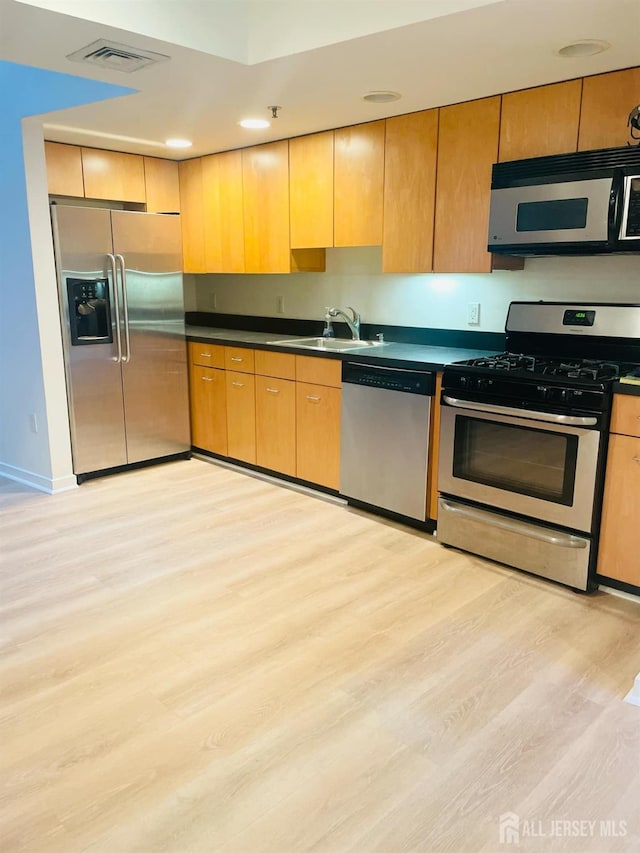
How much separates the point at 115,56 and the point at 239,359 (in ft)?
6.69

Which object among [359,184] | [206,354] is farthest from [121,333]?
[359,184]

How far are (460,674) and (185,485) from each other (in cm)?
246

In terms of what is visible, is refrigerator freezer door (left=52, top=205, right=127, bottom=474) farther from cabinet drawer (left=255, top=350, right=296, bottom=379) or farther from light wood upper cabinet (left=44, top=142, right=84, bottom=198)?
cabinet drawer (left=255, top=350, right=296, bottom=379)

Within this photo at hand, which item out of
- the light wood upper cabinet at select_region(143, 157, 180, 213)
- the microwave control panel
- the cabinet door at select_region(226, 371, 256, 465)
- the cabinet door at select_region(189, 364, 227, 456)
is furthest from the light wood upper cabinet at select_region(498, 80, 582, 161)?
the light wood upper cabinet at select_region(143, 157, 180, 213)

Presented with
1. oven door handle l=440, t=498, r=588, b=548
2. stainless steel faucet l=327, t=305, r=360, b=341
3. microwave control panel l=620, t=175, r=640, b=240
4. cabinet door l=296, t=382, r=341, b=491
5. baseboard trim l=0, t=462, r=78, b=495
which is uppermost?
microwave control panel l=620, t=175, r=640, b=240

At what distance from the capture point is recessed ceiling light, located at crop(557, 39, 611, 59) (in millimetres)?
2326

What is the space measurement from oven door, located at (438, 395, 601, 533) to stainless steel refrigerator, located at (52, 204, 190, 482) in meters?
2.25

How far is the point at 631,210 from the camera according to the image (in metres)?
2.61

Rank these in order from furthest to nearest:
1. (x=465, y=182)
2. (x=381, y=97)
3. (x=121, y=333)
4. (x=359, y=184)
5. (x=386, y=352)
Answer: (x=121, y=333) < (x=359, y=184) < (x=386, y=352) < (x=465, y=182) < (x=381, y=97)

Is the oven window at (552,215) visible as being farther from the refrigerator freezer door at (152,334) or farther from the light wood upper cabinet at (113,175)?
the light wood upper cabinet at (113,175)

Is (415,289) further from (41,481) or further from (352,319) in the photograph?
(41,481)

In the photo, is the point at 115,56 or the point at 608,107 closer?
the point at 115,56

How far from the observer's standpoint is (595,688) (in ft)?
7.00

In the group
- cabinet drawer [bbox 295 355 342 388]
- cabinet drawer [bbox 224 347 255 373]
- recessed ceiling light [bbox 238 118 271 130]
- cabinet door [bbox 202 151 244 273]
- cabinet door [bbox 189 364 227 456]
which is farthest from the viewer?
cabinet door [bbox 189 364 227 456]
